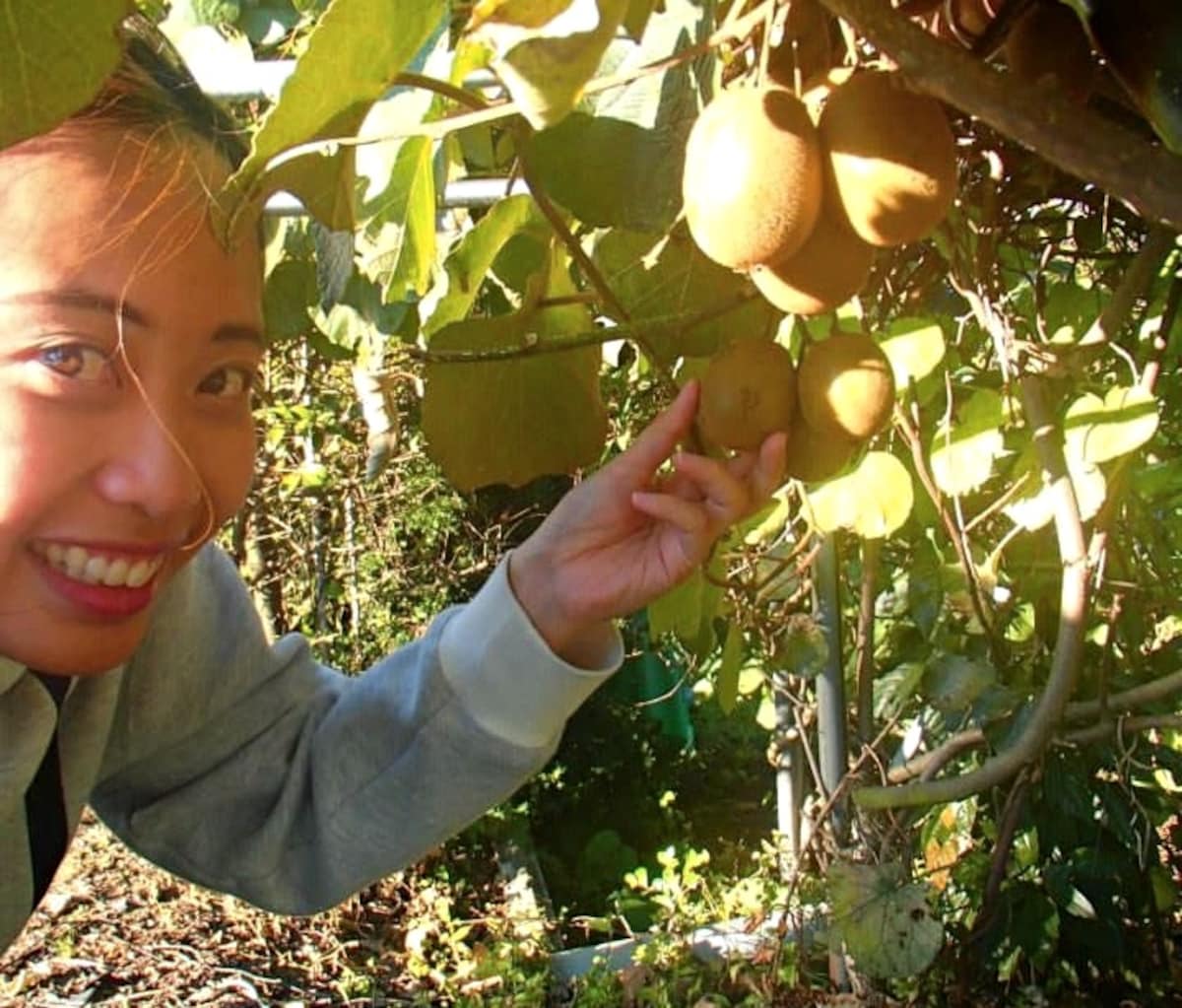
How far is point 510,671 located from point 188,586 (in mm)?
335

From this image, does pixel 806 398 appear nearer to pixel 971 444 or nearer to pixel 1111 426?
pixel 1111 426

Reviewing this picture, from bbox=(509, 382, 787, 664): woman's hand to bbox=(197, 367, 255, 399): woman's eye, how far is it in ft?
0.68

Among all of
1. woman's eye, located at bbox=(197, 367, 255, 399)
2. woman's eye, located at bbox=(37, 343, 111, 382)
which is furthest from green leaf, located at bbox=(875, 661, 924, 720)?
woman's eye, located at bbox=(37, 343, 111, 382)

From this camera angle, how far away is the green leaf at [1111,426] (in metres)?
0.92

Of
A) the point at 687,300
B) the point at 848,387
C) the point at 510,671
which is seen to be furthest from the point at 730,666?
the point at 848,387

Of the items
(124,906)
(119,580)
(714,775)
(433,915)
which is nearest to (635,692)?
(714,775)

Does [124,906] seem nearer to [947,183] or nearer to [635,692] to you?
[635,692]

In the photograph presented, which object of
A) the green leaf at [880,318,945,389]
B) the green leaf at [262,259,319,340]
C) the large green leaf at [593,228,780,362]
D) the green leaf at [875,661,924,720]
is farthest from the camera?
the green leaf at [875,661,924,720]

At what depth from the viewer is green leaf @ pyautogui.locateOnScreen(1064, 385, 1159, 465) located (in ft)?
3.02

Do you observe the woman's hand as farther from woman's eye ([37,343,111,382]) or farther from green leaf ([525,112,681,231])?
woman's eye ([37,343,111,382])

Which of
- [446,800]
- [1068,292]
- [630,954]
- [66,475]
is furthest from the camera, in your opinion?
[630,954]

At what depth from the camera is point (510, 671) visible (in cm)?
99

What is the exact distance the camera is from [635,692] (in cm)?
414

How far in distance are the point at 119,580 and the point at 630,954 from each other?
216 centimetres
